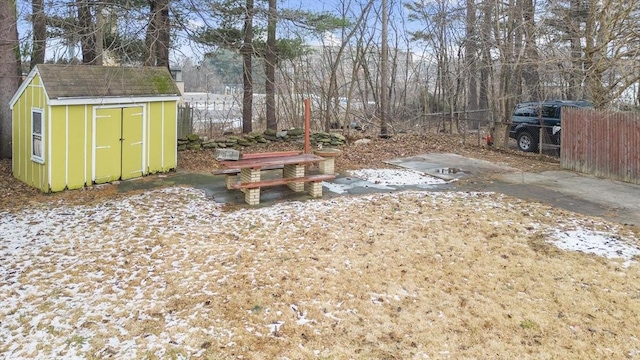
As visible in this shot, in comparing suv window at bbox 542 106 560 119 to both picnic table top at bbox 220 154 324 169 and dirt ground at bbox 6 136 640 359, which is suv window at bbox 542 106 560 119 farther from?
picnic table top at bbox 220 154 324 169

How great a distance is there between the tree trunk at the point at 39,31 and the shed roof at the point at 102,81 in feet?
2.41

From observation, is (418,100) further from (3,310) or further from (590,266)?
(3,310)

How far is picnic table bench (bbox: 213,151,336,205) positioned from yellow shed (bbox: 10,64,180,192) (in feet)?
7.03

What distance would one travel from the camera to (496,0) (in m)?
12.9

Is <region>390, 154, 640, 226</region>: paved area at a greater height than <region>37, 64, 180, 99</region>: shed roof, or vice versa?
<region>37, 64, 180, 99</region>: shed roof

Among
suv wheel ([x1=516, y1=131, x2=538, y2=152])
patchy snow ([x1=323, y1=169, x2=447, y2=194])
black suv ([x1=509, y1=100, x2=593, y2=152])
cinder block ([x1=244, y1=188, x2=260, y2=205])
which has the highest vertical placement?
black suv ([x1=509, y1=100, x2=593, y2=152])

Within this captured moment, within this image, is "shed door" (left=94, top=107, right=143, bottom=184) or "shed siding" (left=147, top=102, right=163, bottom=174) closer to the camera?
"shed door" (left=94, top=107, right=143, bottom=184)

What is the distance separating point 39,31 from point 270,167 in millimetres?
6515

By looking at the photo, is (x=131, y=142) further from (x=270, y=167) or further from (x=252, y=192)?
(x=252, y=192)

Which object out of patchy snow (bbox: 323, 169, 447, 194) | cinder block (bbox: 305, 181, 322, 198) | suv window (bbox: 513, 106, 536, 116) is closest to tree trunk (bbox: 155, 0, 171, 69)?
cinder block (bbox: 305, 181, 322, 198)

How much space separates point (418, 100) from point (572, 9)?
8380 mm

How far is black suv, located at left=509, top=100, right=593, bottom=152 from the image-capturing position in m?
12.6

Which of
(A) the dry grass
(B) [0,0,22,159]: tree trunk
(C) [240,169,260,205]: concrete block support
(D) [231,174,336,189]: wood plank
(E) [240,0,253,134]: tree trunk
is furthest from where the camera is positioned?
(E) [240,0,253,134]: tree trunk

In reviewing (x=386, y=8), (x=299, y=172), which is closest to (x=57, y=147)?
(x=299, y=172)
